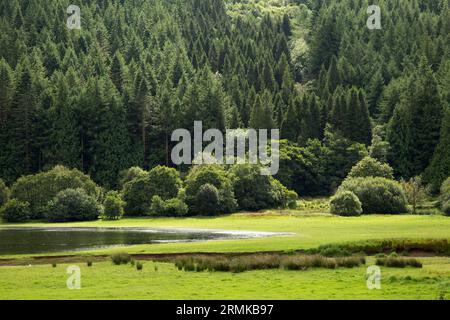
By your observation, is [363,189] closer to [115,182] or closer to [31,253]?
[115,182]

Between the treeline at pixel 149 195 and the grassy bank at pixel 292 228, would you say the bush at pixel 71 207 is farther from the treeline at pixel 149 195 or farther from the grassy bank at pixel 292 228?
the grassy bank at pixel 292 228

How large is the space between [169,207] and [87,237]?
31.4 m

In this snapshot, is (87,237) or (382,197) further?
(382,197)

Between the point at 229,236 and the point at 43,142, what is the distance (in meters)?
73.2

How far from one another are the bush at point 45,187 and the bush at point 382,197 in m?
36.5

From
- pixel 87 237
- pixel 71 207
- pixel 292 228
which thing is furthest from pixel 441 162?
pixel 87 237

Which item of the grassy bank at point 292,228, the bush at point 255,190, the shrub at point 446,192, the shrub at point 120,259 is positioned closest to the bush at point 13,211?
the grassy bank at point 292,228

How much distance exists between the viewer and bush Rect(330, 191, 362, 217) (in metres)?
96.7

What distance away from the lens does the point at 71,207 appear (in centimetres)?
10488

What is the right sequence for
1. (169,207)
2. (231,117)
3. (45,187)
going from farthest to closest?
(231,117), (45,187), (169,207)

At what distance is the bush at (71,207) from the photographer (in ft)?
343

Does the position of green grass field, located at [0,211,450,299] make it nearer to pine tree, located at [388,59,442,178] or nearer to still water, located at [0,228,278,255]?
still water, located at [0,228,278,255]

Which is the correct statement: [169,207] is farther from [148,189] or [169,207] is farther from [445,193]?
[445,193]

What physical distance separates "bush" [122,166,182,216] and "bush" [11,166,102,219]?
527cm
